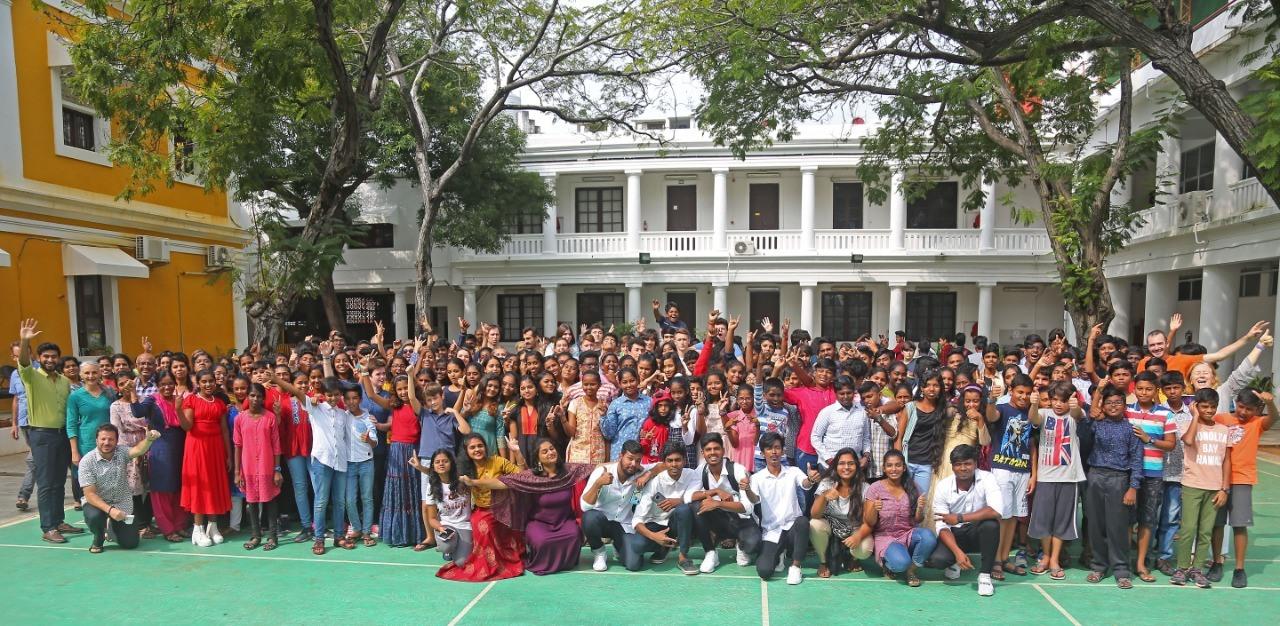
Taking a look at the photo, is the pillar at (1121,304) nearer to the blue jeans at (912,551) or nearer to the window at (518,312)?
the blue jeans at (912,551)

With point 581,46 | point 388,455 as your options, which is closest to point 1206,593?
point 388,455

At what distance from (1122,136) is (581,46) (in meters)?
8.25

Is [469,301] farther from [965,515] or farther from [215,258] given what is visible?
[965,515]

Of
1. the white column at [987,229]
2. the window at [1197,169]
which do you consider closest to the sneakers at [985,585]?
the window at [1197,169]

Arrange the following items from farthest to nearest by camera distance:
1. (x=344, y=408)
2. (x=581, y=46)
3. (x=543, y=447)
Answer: (x=581, y=46) < (x=344, y=408) < (x=543, y=447)

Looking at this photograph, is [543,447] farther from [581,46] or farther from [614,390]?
[581,46]

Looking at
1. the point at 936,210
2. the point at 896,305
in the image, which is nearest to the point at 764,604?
the point at 896,305

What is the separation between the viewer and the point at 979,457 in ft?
18.3

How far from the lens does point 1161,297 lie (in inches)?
585

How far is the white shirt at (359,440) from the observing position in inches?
241

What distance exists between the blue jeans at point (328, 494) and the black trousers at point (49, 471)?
2.44 meters

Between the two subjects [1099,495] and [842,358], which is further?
[842,358]

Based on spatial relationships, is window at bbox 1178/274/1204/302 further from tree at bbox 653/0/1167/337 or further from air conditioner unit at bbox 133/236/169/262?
air conditioner unit at bbox 133/236/169/262

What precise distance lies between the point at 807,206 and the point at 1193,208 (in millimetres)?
8457
